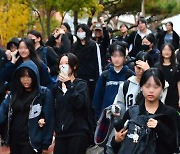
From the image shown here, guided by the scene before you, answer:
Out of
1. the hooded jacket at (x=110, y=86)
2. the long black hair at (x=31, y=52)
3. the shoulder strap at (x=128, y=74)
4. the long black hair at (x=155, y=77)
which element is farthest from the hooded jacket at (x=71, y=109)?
the long black hair at (x=155, y=77)

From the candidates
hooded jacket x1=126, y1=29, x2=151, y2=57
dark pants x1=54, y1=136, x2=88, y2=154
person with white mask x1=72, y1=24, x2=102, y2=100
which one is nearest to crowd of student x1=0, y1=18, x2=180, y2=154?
dark pants x1=54, y1=136, x2=88, y2=154

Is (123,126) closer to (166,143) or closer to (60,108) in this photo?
(166,143)

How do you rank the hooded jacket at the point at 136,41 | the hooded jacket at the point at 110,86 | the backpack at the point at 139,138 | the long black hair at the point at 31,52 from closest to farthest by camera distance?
1. the backpack at the point at 139,138
2. the hooded jacket at the point at 110,86
3. the long black hair at the point at 31,52
4. the hooded jacket at the point at 136,41

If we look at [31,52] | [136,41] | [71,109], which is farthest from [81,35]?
[71,109]

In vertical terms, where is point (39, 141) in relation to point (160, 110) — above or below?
below

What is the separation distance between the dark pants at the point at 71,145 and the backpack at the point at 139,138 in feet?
5.11

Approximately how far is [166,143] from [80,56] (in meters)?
4.64

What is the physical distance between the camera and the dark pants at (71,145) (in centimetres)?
586

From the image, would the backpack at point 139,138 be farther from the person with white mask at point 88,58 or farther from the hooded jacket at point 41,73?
the person with white mask at point 88,58

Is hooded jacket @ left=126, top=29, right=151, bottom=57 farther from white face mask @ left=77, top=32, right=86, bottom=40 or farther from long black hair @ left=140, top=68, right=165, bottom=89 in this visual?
long black hair @ left=140, top=68, right=165, bottom=89

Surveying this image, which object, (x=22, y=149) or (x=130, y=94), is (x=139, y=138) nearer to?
(x=130, y=94)

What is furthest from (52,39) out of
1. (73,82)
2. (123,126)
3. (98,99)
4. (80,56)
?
(123,126)

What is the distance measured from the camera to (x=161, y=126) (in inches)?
167

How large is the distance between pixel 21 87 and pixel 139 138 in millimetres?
1952
